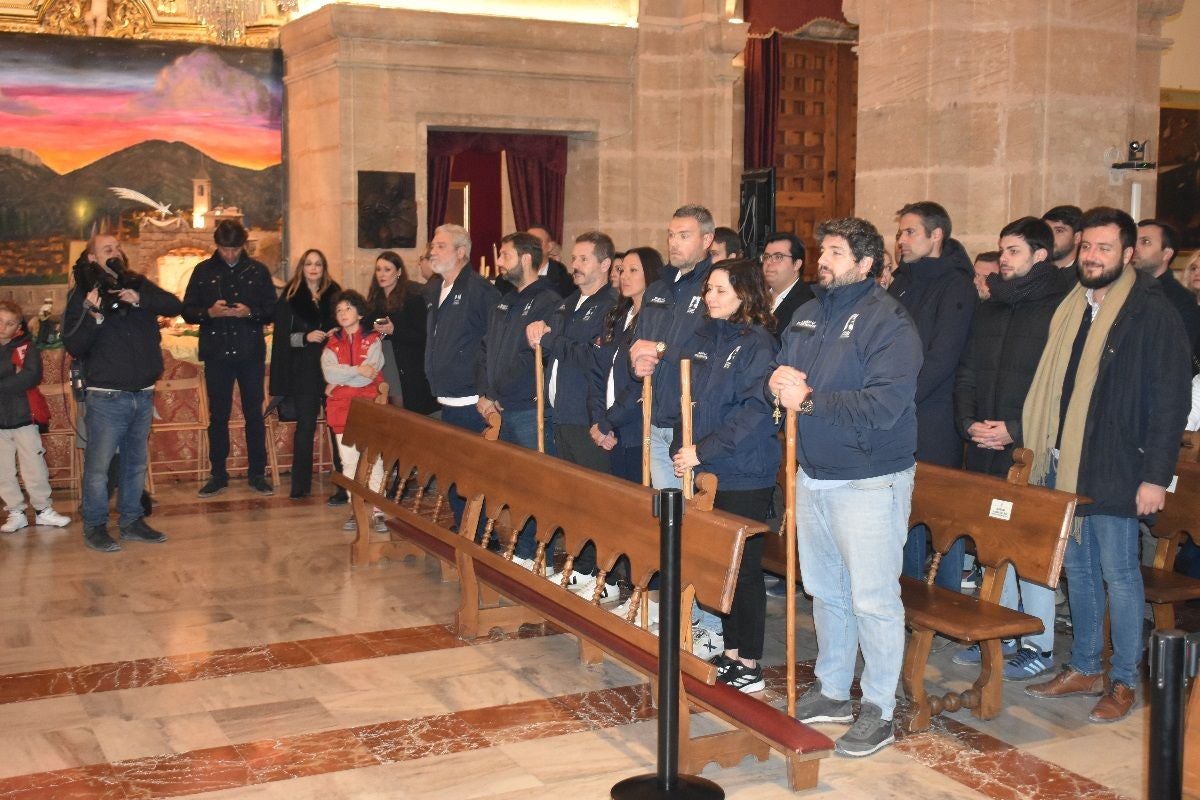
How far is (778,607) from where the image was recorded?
21.6ft

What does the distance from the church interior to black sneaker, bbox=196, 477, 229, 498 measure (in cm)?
14

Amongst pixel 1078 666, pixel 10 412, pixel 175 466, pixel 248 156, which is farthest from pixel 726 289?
pixel 248 156

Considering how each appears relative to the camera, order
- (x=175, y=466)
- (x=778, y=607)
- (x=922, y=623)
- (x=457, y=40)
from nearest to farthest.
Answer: (x=922, y=623)
(x=778, y=607)
(x=175, y=466)
(x=457, y=40)

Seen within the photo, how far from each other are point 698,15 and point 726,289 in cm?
788

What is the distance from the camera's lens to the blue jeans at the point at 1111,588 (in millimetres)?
A: 4992

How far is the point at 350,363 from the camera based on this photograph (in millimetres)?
8516

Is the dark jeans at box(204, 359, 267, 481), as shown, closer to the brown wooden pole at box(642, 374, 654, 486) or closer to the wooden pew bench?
the brown wooden pole at box(642, 374, 654, 486)

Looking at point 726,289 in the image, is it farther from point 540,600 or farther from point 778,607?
point 778,607

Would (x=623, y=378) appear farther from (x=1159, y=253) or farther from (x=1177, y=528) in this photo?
(x=1159, y=253)

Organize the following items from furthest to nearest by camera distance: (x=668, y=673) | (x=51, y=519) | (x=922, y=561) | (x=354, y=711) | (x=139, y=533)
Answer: (x=51, y=519) < (x=139, y=533) < (x=922, y=561) < (x=354, y=711) < (x=668, y=673)

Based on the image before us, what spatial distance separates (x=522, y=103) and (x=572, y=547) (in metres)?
7.66

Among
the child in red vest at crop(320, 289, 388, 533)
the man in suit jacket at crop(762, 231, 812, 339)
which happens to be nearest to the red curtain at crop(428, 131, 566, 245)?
the child in red vest at crop(320, 289, 388, 533)

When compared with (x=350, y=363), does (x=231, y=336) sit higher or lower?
higher

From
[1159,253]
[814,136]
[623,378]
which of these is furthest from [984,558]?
[814,136]
